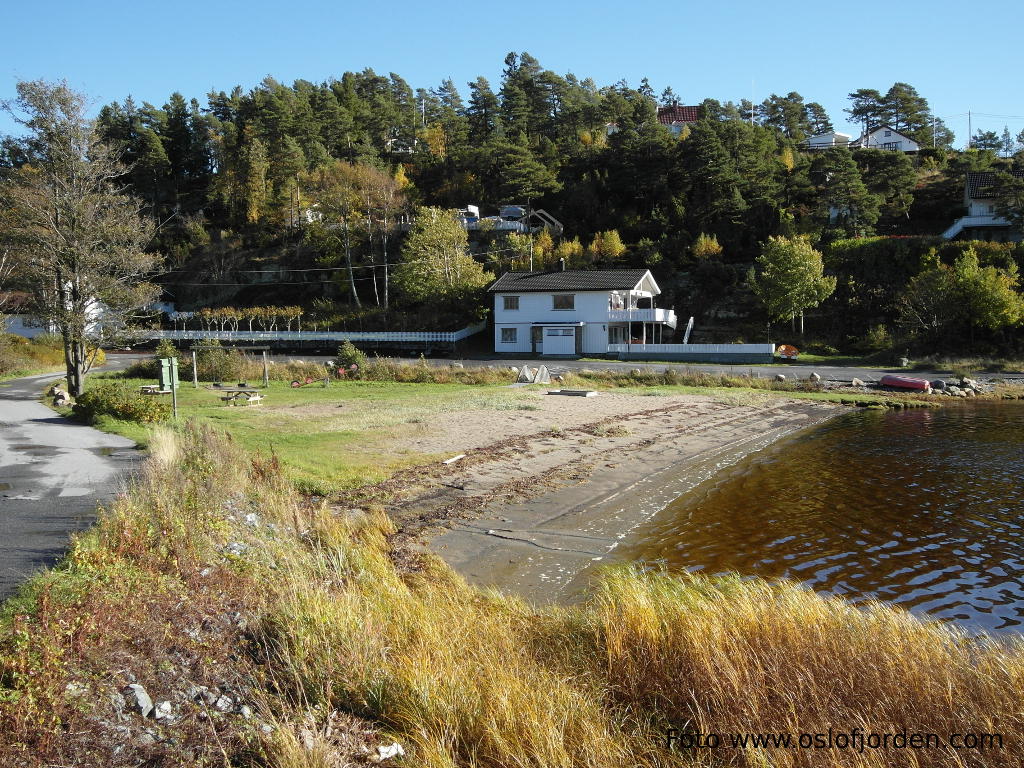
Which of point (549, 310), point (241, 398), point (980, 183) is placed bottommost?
point (241, 398)

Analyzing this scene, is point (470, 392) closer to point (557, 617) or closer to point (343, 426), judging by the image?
point (343, 426)

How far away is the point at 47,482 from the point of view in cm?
1147

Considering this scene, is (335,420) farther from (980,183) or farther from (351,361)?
(980,183)

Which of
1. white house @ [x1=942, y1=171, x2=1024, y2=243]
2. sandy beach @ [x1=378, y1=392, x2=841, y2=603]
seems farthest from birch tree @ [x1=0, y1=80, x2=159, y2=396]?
white house @ [x1=942, y1=171, x2=1024, y2=243]

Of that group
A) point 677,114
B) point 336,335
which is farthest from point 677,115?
point 336,335

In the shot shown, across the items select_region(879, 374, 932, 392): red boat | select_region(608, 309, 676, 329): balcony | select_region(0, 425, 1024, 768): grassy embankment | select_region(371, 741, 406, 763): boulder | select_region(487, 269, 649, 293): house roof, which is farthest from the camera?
select_region(487, 269, 649, 293): house roof

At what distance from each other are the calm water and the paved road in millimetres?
7831

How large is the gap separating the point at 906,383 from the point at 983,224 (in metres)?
31.4

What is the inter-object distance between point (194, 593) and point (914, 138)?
10614 centimetres

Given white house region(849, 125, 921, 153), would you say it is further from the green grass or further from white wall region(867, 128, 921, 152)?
the green grass

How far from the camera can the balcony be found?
50.7m

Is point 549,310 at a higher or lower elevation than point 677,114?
lower

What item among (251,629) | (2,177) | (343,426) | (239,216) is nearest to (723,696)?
(251,629)

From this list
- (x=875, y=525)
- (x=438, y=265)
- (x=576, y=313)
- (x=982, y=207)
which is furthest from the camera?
(x=438, y=265)
